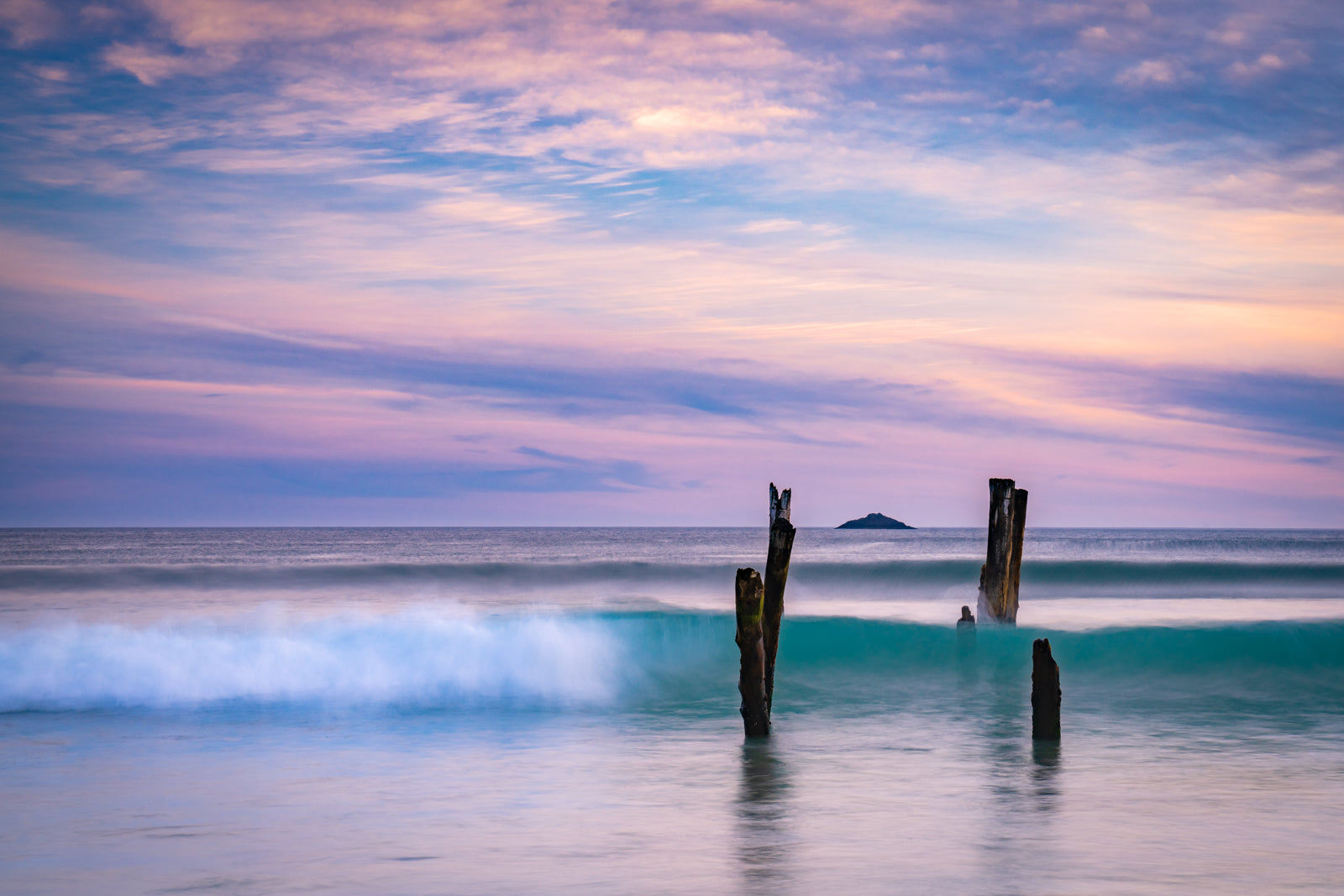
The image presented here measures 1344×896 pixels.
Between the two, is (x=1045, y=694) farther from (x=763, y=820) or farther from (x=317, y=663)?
(x=317, y=663)

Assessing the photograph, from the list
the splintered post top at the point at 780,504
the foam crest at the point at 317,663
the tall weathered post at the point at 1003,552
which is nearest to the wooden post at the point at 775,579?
the splintered post top at the point at 780,504

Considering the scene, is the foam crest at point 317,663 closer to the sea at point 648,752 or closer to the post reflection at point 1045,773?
the sea at point 648,752

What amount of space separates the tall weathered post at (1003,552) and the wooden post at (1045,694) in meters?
6.80

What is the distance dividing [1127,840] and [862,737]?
18.0ft

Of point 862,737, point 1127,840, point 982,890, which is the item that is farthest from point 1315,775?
point 982,890

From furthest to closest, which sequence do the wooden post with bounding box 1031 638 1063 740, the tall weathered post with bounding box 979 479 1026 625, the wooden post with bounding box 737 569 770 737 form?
the tall weathered post with bounding box 979 479 1026 625 < the wooden post with bounding box 737 569 770 737 < the wooden post with bounding box 1031 638 1063 740

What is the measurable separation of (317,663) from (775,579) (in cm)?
998

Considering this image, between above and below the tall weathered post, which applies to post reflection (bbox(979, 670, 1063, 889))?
below

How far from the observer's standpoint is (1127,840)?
891cm

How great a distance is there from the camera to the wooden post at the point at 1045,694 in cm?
1286

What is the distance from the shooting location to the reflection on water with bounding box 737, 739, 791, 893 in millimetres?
7984

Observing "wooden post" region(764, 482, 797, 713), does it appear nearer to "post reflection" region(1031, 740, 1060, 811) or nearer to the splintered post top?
the splintered post top

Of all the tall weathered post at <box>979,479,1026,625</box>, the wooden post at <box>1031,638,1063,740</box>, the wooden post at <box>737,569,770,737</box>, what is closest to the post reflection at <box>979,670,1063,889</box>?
the wooden post at <box>1031,638,1063,740</box>

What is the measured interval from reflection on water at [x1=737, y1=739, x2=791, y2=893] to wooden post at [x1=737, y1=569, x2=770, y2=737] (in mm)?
576
